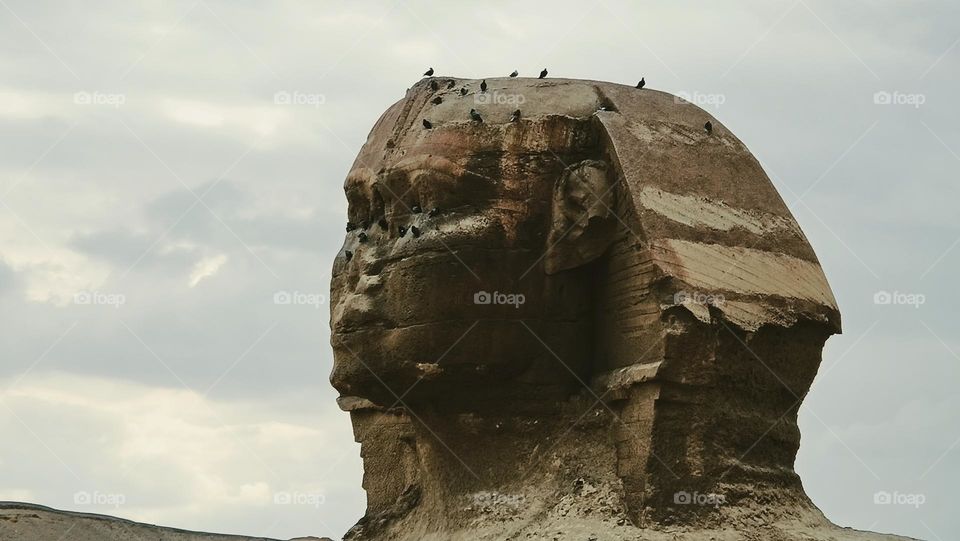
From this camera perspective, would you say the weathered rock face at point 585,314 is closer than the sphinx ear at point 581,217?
Yes

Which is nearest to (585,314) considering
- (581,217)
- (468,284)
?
(581,217)

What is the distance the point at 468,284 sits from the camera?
11.6 m

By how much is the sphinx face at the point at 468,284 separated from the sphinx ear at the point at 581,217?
88mm

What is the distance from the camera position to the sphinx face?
11.6m

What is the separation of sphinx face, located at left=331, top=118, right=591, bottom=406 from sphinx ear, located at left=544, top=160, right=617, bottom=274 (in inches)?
3.5

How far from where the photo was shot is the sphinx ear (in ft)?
38.3

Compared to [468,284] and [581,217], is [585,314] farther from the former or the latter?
[468,284]

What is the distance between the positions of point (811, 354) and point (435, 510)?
282 centimetres

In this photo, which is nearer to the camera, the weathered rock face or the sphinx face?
the weathered rock face

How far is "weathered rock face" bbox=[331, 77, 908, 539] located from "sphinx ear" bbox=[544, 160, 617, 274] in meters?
0.01

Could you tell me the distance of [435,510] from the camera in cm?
1262

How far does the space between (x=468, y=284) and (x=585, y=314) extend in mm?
888

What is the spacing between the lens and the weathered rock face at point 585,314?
11258 millimetres

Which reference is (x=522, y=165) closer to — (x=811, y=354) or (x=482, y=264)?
(x=482, y=264)
